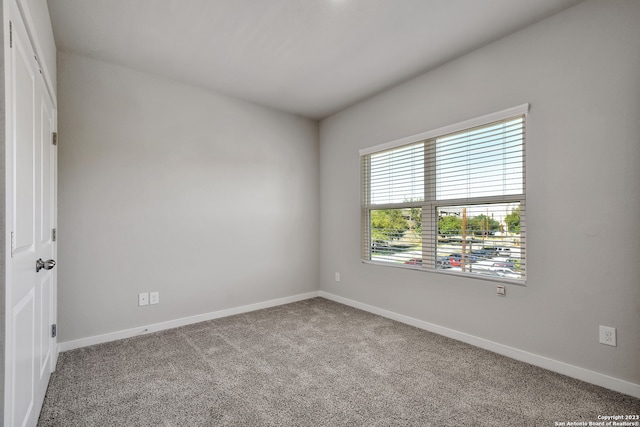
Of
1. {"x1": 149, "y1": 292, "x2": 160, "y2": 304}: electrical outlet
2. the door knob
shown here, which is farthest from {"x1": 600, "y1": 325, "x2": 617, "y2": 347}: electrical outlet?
{"x1": 149, "y1": 292, "x2": 160, "y2": 304}: electrical outlet

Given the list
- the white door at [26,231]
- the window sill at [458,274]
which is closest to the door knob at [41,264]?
the white door at [26,231]

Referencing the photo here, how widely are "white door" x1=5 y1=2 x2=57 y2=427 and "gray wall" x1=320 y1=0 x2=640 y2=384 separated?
3034mm

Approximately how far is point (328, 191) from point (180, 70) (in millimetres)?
2319

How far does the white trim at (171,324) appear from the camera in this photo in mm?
2770

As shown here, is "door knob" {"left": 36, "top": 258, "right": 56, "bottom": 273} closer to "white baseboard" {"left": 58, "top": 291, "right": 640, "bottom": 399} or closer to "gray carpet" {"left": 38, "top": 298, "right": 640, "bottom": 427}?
"gray carpet" {"left": 38, "top": 298, "right": 640, "bottom": 427}

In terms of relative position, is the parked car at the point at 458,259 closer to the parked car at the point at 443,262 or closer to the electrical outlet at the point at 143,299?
the parked car at the point at 443,262

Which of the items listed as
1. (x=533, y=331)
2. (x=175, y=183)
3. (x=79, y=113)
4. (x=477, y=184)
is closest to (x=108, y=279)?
(x=175, y=183)

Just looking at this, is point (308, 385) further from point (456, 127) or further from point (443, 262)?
point (456, 127)

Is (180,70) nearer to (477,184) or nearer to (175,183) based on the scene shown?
(175,183)

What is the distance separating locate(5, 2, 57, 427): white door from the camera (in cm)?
124

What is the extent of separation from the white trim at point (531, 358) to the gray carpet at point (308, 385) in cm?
6

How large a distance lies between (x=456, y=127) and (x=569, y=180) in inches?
40.0

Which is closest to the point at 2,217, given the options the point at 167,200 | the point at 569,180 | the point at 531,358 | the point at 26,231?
the point at 26,231

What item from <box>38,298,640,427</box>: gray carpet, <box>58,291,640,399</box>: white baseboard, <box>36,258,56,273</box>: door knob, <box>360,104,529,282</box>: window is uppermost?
<box>360,104,529,282</box>: window
